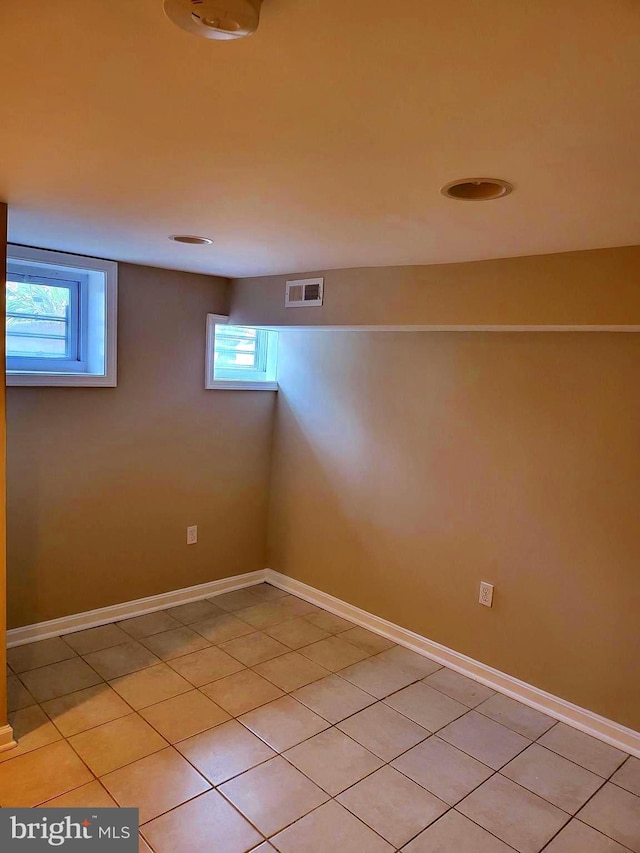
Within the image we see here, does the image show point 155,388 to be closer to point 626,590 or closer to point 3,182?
point 3,182

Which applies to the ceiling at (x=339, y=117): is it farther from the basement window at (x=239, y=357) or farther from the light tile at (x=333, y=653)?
the light tile at (x=333, y=653)

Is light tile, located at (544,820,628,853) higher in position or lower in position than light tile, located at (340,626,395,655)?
lower

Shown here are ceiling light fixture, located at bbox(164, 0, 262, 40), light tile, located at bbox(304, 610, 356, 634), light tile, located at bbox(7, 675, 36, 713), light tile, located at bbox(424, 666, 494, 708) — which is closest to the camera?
ceiling light fixture, located at bbox(164, 0, 262, 40)

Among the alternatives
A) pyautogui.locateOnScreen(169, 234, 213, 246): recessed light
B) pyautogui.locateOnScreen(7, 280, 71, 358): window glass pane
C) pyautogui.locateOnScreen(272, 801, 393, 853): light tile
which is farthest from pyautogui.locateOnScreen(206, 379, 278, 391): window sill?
pyautogui.locateOnScreen(272, 801, 393, 853): light tile

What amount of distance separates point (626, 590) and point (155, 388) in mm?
2704

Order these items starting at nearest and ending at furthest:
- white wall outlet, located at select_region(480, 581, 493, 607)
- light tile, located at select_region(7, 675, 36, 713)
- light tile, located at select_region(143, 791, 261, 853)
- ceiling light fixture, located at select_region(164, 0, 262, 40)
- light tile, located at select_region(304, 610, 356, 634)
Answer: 1. ceiling light fixture, located at select_region(164, 0, 262, 40)
2. light tile, located at select_region(143, 791, 261, 853)
3. light tile, located at select_region(7, 675, 36, 713)
4. white wall outlet, located at select_region(480, 581, 493, 607)
5. light tile, located at select_region(304, 610, 356, 634)

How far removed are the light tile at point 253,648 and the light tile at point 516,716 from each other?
110 centimetres

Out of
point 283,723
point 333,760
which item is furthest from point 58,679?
point 333,760

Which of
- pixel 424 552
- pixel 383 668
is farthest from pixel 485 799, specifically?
pixel 424 552

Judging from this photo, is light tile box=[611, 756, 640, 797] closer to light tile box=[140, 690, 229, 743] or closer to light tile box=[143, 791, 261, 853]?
light tile box=[143, 791, 261, 853]

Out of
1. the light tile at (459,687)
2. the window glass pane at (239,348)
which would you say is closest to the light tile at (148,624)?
the light tile at (459,687)

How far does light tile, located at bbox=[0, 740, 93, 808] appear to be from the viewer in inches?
78.3

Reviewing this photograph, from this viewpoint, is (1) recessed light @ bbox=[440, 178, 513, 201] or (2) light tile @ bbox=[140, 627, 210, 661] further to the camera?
(2) light tile @ bbox=[140, 627, 210, 661]

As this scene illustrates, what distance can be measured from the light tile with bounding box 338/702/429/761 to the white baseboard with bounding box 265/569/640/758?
1.94 ft
